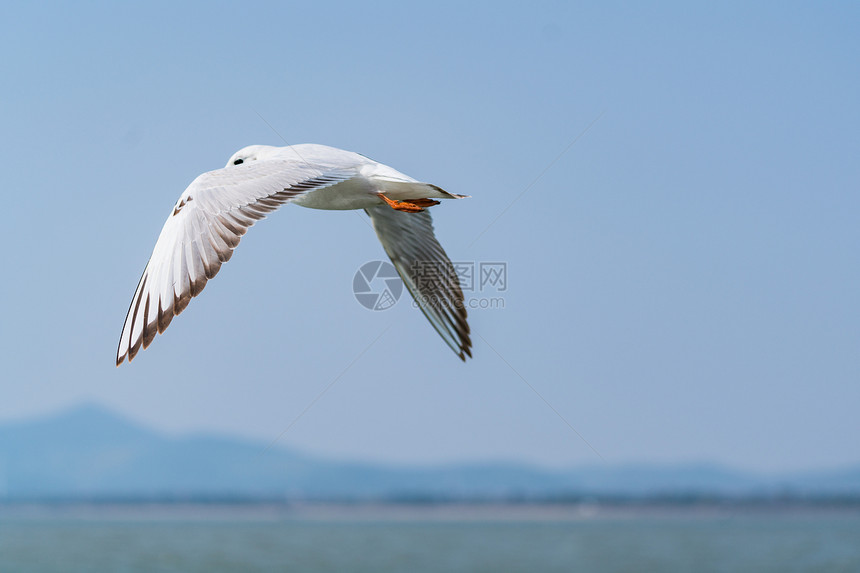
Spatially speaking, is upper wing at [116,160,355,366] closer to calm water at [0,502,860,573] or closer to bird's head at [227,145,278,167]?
bird's head at [227,145,278,167]

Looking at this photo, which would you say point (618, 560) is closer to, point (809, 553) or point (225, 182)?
point (809, 553)

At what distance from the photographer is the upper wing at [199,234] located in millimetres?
5949

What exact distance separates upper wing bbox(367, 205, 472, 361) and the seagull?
1.50 meters

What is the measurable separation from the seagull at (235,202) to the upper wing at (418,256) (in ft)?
4.93

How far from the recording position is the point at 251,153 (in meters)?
8.02

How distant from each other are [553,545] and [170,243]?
79.1m

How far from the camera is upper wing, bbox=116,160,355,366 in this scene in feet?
19.5

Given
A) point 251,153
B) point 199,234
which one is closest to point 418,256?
point 251,153

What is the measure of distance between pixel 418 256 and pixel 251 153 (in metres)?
2.13

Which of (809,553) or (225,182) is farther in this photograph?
(809,553)

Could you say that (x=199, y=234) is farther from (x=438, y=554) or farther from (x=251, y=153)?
(x=438, y=554)

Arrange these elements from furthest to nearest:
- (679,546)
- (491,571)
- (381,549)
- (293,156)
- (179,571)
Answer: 1. (679,546)
2. (381,549)
3. (491,571)
4. (179,571)
5. (293,156)

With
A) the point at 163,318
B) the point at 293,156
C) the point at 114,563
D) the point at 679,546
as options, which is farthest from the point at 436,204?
the point at 679,546

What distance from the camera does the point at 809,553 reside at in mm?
64938
